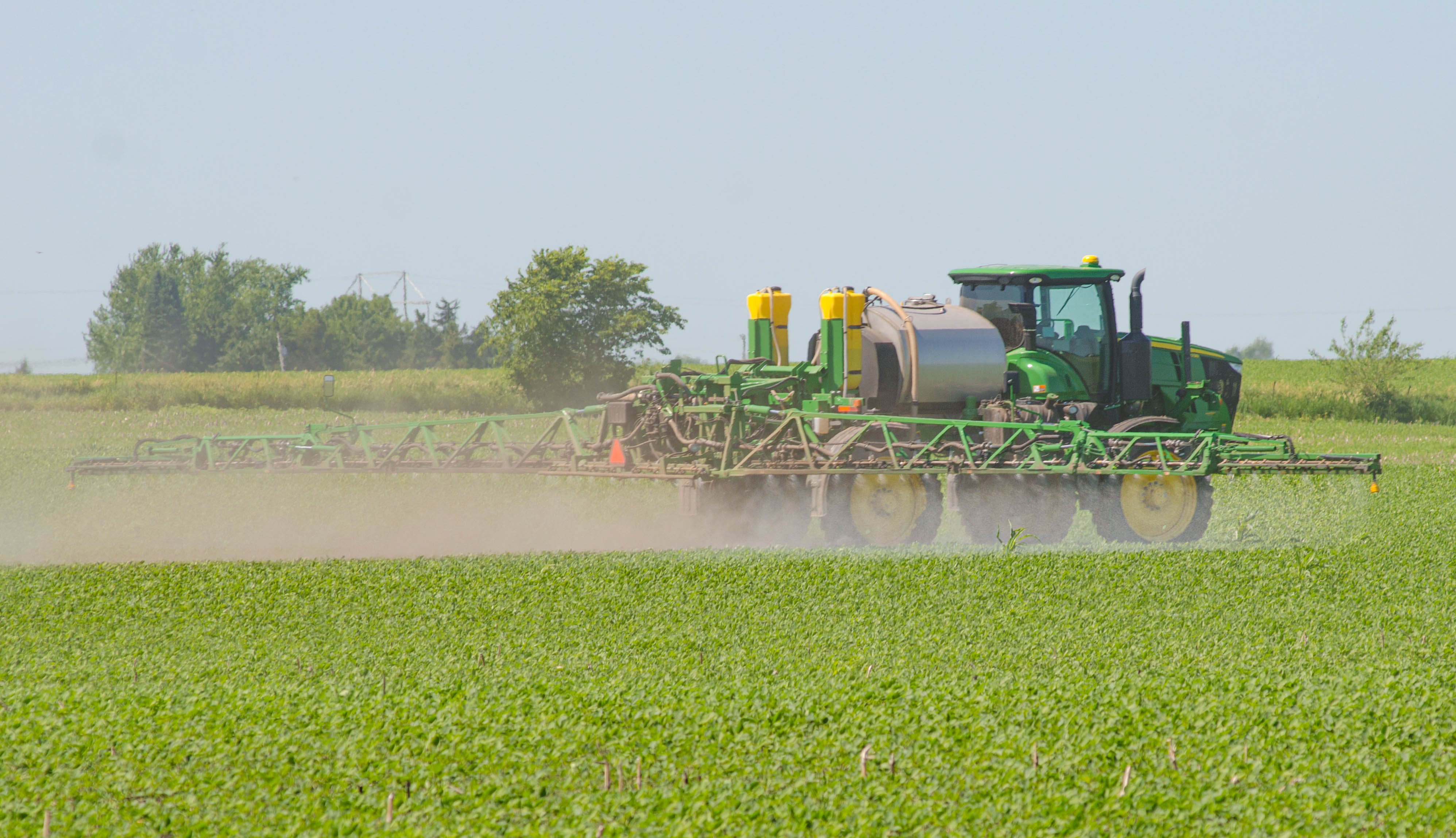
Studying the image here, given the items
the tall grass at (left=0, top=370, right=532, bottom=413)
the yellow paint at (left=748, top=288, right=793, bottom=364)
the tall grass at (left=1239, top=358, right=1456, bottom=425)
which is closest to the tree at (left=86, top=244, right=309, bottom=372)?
the tall grass at (left=0, top=370, right=532, bottom=413)

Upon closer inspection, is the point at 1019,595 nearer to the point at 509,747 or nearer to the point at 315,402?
the point at 509,747

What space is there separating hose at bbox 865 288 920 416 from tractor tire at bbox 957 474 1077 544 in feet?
3.39

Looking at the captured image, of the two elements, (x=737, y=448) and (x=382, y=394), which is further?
(x=382, y=394)

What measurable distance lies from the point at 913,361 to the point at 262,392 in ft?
86.8

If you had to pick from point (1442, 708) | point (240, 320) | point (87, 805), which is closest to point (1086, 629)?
point (1442, 708)

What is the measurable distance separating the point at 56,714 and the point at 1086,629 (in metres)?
5.37

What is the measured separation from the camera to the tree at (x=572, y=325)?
34.6 meters

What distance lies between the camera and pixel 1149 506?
10242 millimetres

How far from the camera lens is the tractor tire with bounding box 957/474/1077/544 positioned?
10.3m

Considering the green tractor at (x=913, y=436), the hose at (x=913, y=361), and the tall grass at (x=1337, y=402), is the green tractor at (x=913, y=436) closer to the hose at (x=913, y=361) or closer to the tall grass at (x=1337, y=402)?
the hose at (x=913, y=361)

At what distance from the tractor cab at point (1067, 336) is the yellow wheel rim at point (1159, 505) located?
3.39 feet

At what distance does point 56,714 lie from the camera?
537 cm

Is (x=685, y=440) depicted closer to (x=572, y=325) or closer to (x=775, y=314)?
(x=775, y=314)

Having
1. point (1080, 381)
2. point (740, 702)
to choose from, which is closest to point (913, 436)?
point (1080, 381)
